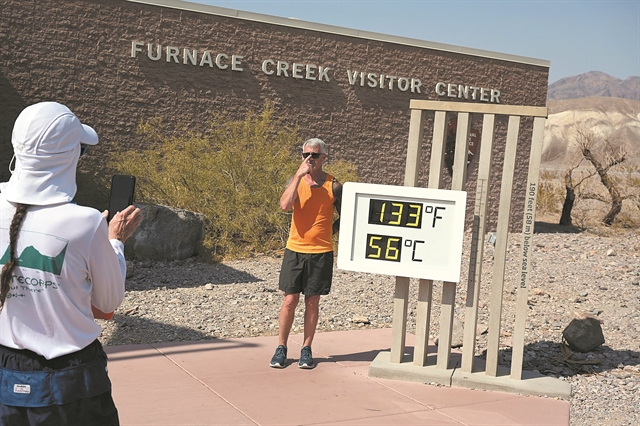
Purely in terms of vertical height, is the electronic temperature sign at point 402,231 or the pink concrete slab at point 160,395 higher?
the electronic temperature sign at point 402,231

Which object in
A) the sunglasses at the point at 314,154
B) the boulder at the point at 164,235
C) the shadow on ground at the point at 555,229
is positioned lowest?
the boulder at the point at 164,235

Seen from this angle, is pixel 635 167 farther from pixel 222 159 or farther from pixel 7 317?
pixel 7 317

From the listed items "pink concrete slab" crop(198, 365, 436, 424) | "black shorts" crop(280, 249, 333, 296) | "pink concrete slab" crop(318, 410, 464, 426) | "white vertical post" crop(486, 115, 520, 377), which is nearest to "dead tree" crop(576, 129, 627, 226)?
"white vertical post" crop(486, 115, 520, 377)

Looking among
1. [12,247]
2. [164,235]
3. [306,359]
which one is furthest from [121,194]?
[164,235]

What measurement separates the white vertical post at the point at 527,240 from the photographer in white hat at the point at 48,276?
13.4 ft

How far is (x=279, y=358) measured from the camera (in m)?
6.44

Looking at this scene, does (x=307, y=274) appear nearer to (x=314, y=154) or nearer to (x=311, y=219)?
(x=311, y=219)

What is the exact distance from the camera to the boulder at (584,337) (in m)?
7.53

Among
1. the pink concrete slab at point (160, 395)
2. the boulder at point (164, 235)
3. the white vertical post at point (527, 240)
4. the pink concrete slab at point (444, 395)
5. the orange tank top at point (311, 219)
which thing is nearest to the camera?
the pink concrete slab at point (160, 395)

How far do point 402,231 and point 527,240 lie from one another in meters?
1.03

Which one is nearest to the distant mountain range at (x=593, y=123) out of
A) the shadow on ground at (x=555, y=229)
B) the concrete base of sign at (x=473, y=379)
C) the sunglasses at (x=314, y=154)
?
the shadow on ground at (x=555, y=229)

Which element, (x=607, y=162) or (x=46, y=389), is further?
(x=607, y=162)

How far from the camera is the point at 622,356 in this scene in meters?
7.65

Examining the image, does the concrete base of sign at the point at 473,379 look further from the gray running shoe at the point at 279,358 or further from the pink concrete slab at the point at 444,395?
the gray running shoe at the point at 279,358
